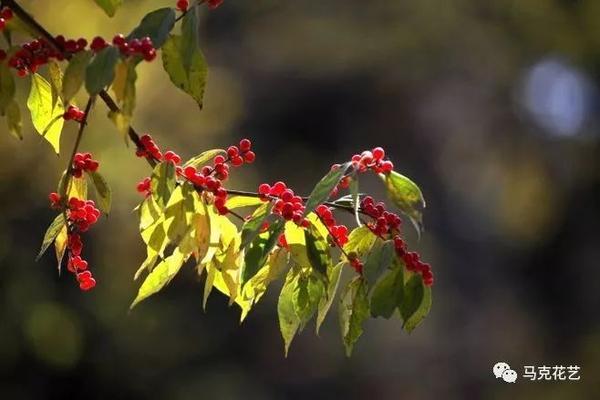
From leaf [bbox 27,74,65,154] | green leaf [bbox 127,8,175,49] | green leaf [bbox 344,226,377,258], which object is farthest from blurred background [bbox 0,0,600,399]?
green leaf [bbox 127,8,175,49]

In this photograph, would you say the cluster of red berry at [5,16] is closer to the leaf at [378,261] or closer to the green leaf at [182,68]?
the green leaf at [182,68]

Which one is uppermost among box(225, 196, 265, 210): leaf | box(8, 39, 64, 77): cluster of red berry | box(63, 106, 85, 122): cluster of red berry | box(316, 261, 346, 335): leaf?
box(63, 106, 85, 122): cluster of red berry

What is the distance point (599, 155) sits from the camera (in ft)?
22.4

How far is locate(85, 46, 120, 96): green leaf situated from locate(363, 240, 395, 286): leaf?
0.95 ft

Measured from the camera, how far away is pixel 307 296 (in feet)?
3.29

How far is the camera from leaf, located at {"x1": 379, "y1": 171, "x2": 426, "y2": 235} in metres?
0.88

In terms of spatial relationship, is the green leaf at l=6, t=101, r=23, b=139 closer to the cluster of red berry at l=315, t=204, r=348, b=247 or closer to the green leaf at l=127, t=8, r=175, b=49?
the green leaf at l=127, t=8, r=175, b=49

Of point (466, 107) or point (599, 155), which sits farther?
point (466, 107)

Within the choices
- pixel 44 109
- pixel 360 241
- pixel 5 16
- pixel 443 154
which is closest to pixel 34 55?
pixel 5 16

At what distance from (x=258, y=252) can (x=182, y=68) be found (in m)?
0.18

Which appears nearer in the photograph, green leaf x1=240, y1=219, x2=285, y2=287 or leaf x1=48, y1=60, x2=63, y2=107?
green leaf x1=240, y1=219, x2=285, y2=287

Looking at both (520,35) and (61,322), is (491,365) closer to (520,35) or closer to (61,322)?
(520,35)

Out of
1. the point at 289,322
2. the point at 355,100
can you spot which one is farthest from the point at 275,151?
the point at 289,322

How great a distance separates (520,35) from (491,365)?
7.73 feet
